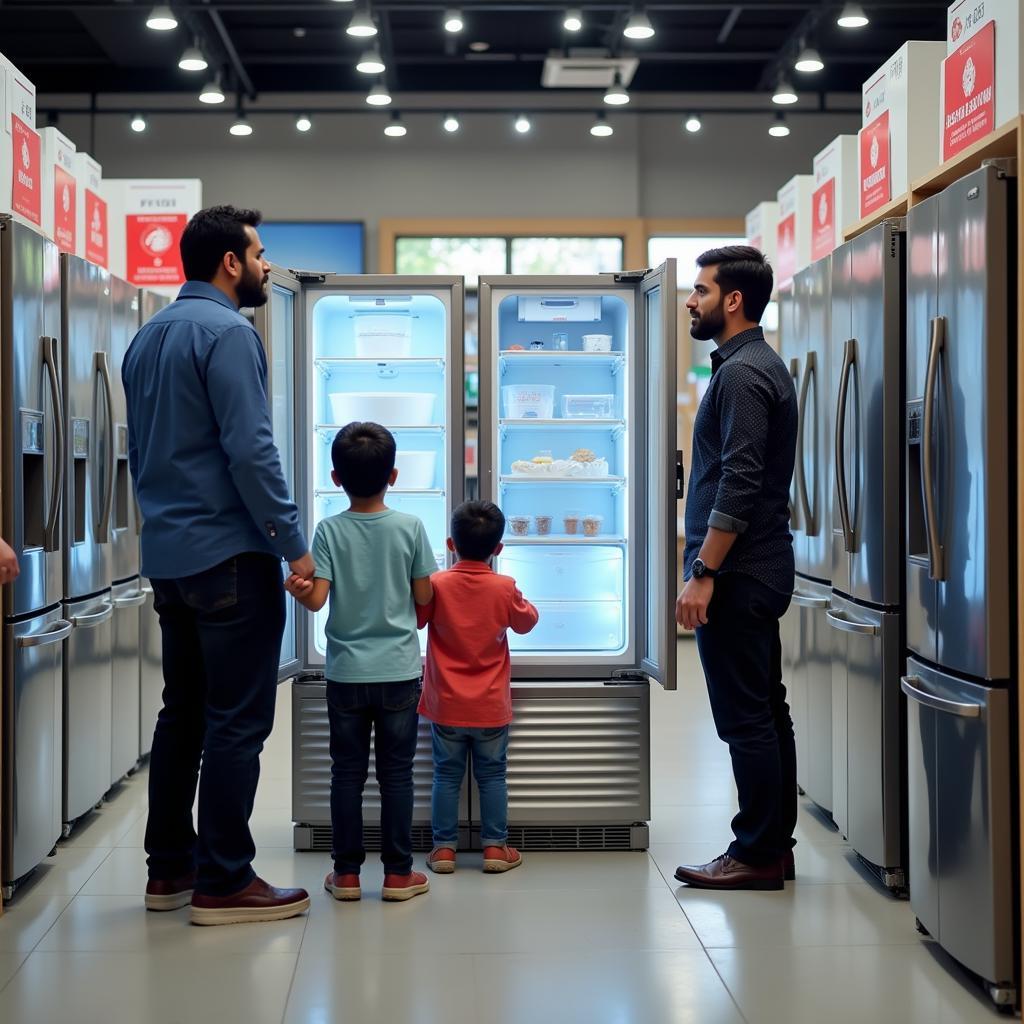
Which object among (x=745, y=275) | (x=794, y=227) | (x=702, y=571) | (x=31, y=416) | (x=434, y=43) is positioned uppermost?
(x=434, y=43)

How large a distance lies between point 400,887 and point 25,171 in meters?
3.07

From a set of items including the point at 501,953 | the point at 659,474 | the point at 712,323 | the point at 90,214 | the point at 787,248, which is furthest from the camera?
the point at 787,248

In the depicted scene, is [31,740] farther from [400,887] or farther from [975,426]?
[975,426]

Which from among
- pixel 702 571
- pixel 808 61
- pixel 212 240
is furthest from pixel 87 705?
pixel 808 61

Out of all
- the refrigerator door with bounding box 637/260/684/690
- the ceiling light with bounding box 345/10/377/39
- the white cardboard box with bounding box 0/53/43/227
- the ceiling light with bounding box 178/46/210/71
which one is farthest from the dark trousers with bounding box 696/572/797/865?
the ceiling light with bounding box 178/46/210/71

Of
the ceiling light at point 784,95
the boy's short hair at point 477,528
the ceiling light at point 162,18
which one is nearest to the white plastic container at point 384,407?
the boy's short hair at point 477,528

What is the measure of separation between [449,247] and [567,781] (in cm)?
751

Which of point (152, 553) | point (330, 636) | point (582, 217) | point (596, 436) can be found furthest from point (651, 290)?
point (582, 217)

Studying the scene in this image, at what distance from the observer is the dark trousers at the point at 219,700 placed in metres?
3.42

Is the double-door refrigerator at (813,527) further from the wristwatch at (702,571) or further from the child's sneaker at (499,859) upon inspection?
the child's sneaker at (499,859)

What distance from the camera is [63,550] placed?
14.1 ft

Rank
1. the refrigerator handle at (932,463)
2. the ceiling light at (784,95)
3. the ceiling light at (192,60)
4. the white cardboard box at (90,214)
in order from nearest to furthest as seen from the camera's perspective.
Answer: the refrigerator handle at (932,463), the white cardboard box at (90,214), the ceiling light at (192,60), the ceiling light at (784,95)

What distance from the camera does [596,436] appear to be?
4.87 meters

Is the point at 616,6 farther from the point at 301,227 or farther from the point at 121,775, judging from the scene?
the point at 121,775
